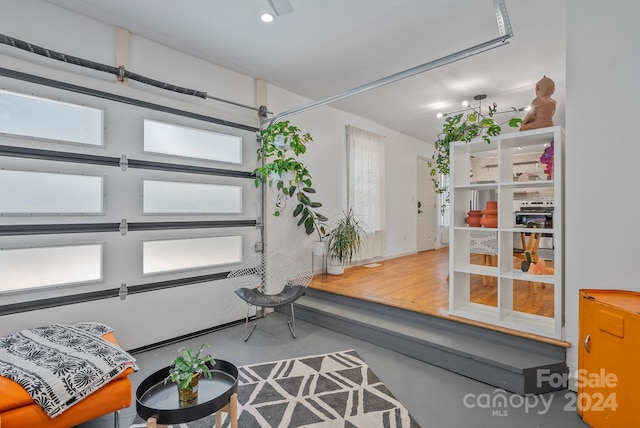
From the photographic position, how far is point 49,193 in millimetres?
2588

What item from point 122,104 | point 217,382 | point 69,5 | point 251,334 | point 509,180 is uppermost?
point 69,5

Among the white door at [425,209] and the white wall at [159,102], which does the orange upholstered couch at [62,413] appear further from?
the white door at [425,209]

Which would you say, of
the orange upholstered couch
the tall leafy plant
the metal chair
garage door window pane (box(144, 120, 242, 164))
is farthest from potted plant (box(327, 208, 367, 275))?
the orange upholstered couch

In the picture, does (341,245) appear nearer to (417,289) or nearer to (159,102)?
(417,289)

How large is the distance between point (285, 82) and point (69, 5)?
2304mm

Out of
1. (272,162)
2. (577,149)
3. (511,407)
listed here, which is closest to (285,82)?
(272,162)

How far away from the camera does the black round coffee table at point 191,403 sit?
1395 millimetres

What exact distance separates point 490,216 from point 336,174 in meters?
2.85

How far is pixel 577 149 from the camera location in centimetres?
229

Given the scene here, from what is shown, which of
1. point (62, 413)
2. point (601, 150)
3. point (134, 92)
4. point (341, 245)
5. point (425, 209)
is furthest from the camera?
point (425, 209)

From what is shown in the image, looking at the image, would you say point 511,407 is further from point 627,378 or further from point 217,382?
point 217,382

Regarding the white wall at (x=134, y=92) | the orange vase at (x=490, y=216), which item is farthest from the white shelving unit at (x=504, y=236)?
the white wall at (x=134, y=92)

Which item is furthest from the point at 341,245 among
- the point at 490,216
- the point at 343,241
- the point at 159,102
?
the point at 159,102

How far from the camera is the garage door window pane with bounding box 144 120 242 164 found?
125 inches
